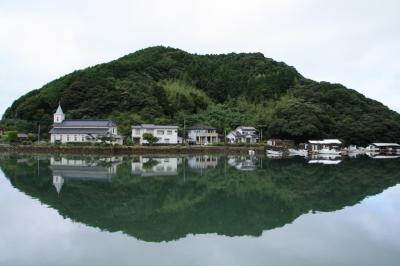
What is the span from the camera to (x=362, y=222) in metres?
9.59

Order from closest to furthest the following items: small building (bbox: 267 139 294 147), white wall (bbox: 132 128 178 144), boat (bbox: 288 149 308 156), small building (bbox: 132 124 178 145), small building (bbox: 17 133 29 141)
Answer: boat (bbox: 288 149 308 156)
small building (bbox: 267 139 294 147)
small building (bbox: 132 124 178 145)
white wall (bbox: 132 128 178 144)
small building (bbox: 17 133 29 141)

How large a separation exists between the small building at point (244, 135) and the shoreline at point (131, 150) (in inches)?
260

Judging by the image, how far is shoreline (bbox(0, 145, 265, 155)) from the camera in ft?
121

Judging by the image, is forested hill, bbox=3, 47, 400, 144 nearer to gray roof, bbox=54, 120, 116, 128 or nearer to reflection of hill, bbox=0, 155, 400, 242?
gray roof, bbox=54, 120, 116, 128

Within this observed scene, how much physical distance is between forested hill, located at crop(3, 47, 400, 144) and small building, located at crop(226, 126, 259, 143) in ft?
4.98

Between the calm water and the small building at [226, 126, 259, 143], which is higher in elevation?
the small building at [226, 126, 259, 143]

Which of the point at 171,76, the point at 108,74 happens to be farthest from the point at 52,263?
the point at 171,76

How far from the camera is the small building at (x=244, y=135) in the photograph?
46125 mm

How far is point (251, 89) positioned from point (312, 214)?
5393cm

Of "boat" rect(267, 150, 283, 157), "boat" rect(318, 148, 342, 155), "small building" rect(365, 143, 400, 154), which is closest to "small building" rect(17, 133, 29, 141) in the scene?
"boat" rect(267, 150, 283, 157)

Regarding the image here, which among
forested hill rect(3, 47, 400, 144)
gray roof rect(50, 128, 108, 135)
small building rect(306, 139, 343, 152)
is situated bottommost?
small building rect(306, 139, 343, 152)

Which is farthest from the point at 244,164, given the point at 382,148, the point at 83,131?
the point at 382,148

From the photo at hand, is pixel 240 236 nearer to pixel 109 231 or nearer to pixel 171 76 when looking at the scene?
pixel 109 231

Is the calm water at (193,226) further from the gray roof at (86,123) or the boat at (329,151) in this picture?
the gray roof at (86,123)
